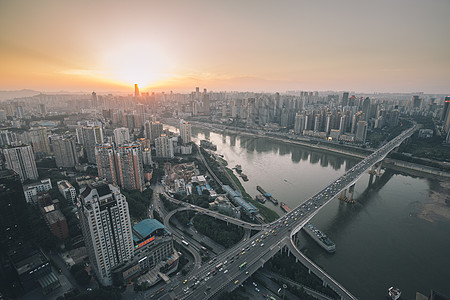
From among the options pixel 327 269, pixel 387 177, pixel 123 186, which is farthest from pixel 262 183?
pixel 387 177

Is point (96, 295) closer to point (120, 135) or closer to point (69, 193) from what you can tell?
point (69, 193)

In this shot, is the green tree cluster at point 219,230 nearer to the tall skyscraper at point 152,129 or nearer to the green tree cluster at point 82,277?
the green tree cluster at point 82,277

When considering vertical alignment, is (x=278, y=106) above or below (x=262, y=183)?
above

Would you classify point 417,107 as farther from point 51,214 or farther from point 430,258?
point 51,214

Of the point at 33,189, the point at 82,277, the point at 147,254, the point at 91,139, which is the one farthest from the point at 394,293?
the point at 91,139

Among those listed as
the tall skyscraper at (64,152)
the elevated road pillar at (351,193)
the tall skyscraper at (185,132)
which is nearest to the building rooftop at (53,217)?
the tall skyscraper at (64,152)

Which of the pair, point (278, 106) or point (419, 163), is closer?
point (419, 163)
